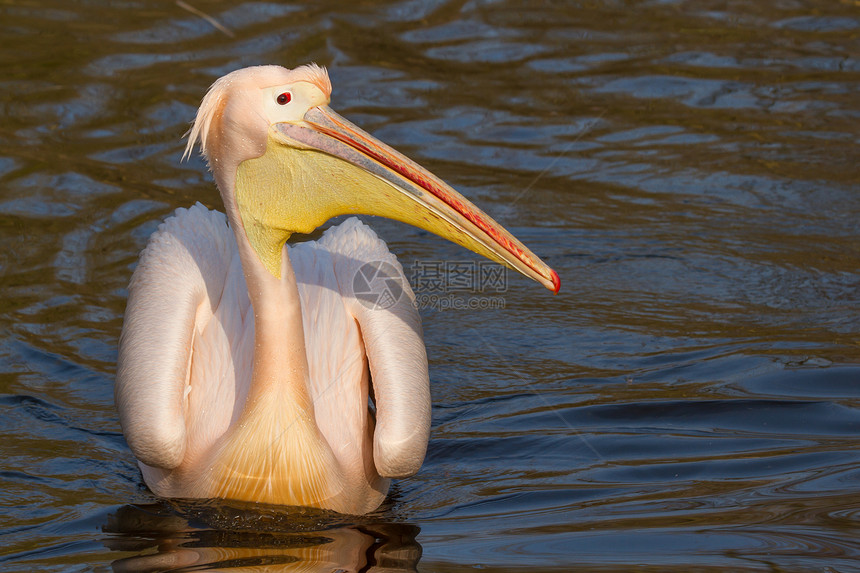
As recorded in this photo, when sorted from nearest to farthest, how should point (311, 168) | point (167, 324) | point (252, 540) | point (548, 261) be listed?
point (311, 168) → point (252, 540) → point (167, 324) → point (548, 261)

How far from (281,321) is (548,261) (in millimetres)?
2568

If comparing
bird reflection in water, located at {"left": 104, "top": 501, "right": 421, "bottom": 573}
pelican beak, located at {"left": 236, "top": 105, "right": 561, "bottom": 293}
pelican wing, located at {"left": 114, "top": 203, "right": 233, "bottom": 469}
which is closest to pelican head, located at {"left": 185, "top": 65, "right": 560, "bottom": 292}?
pelican beak, located at {"left": 236, "top": 105, "right": 561, "bottom": 293}

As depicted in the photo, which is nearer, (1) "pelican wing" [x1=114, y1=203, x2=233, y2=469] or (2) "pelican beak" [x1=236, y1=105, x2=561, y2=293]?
(2) "pelican beak" [x1=236, y1=105, x2=561, y2=293]

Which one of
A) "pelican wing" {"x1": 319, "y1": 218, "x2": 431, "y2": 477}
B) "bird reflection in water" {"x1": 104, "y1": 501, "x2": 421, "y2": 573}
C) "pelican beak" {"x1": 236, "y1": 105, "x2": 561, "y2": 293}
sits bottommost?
"bird reflection in water" {"x1": 104, "y1": 501, "x2": 421, "y2": 573}

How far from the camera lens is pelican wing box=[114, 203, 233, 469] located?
362cm

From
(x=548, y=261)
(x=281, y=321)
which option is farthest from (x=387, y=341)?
(x=548, y=261)

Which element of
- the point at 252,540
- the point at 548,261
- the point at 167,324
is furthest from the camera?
the point at 548,261

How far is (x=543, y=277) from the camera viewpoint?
10.8 ft

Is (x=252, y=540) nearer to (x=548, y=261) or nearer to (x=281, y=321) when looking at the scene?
(x=281, y=321)

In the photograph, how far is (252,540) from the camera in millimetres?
3514

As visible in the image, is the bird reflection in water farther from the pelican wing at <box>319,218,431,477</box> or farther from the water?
the pelican wing at <box>319,218,431,477</box>

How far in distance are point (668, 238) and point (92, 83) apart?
13.4 feet

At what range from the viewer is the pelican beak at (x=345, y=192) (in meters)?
3.32

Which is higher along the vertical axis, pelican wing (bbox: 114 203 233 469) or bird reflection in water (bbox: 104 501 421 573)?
pelican wing (bbox: 114 203 233 469)
